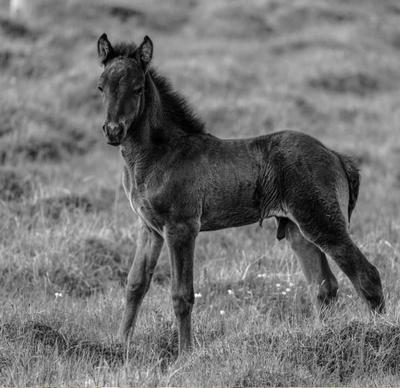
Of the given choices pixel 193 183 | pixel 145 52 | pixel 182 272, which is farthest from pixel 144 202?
pixel 145 52

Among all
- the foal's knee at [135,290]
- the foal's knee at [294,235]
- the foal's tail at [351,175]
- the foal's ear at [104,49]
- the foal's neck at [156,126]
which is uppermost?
the foal's ear at [104,49]

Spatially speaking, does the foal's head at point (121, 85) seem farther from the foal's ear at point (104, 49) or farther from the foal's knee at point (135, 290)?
the foal's knee at point (135, 290)

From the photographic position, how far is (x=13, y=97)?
1352 cm

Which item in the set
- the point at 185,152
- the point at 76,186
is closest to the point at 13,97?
the point at 76,186

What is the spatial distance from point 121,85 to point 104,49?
45 cm

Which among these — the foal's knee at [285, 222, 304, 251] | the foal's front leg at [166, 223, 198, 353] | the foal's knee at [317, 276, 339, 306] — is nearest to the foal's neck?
the foal's front leg at [166, 223, 198, 353]

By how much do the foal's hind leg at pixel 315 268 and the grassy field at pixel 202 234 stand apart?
19cm

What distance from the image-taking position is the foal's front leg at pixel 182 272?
5504 millimetres

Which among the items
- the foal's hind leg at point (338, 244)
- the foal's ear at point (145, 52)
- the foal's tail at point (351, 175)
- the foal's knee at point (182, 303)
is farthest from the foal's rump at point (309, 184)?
the foal's ear at point (145, 52)

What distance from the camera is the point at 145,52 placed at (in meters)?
5.61

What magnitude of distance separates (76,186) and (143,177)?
5.00 m

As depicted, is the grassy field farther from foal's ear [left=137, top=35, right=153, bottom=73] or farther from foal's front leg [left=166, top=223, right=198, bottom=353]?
foal's ear [left=137, top=35, right=153, bottom=73]

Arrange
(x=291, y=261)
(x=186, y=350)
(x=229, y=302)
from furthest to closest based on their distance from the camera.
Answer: (x=291, y=261), (x=229, y=302), (x=186, y=350)

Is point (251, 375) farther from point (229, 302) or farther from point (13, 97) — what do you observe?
point (13, 97)
